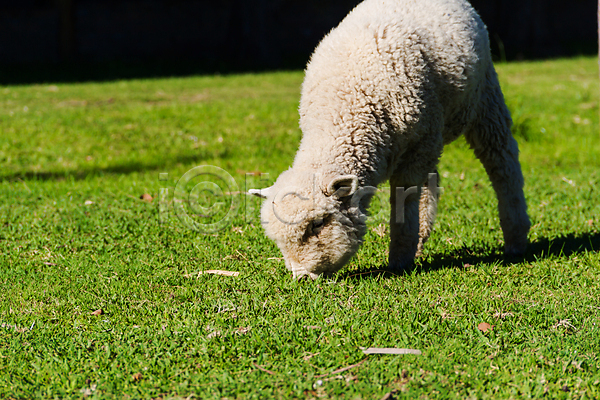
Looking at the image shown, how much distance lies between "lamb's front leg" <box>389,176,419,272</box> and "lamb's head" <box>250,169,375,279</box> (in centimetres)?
50

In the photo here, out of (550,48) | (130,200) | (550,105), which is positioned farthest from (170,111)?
(550,48)

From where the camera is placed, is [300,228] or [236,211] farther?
[236,211]

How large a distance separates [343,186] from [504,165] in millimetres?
1693

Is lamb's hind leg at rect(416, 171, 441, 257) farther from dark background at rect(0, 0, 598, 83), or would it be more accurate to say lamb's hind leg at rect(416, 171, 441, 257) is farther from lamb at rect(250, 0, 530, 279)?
dark background at rect(0, 0, 598, 83)

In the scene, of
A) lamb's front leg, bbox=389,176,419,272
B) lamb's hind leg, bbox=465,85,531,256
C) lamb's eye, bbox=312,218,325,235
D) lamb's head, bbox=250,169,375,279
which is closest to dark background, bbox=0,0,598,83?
lamb's hind leg, bbox=465,85,531,256

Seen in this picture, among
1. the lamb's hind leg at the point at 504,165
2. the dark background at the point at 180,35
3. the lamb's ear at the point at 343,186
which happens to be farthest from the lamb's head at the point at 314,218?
the dark background at the point at 180,35

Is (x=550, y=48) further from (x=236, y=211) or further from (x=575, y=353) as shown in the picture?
(x=575, y=353)

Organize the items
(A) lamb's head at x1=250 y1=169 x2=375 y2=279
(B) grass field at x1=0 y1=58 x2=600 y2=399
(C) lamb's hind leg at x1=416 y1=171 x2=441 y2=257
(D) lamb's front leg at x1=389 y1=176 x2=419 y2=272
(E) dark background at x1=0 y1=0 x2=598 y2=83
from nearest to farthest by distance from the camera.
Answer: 1. (B) grass field at x1=0 y1=58 x2=600 y2=399
2. (A) lamb's head at x1=250 y1=169 x2=375 y2=279
3. (D) lamb's front leg at x1=389 y1=176 x2=419 y2=272
4. (C) lamb's hind leg at x1=416 y1=171 x2=441 y2=257
5. (E) dark background at x1=0 y1=0 x2=598 y2=83

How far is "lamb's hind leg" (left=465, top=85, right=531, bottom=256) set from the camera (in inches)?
192

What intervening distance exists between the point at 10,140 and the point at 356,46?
635 cm

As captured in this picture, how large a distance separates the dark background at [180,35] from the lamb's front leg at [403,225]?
1327 centimetres

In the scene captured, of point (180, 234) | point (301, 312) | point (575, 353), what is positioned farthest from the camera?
point (180, 234)

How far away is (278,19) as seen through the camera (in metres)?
20.3

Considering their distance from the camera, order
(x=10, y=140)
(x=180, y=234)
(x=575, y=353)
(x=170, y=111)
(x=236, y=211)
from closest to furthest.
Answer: (x=575, y=353), (x=180, y=234), (x=236, y=211), (x=10, y=140), (x=170, y=111)
